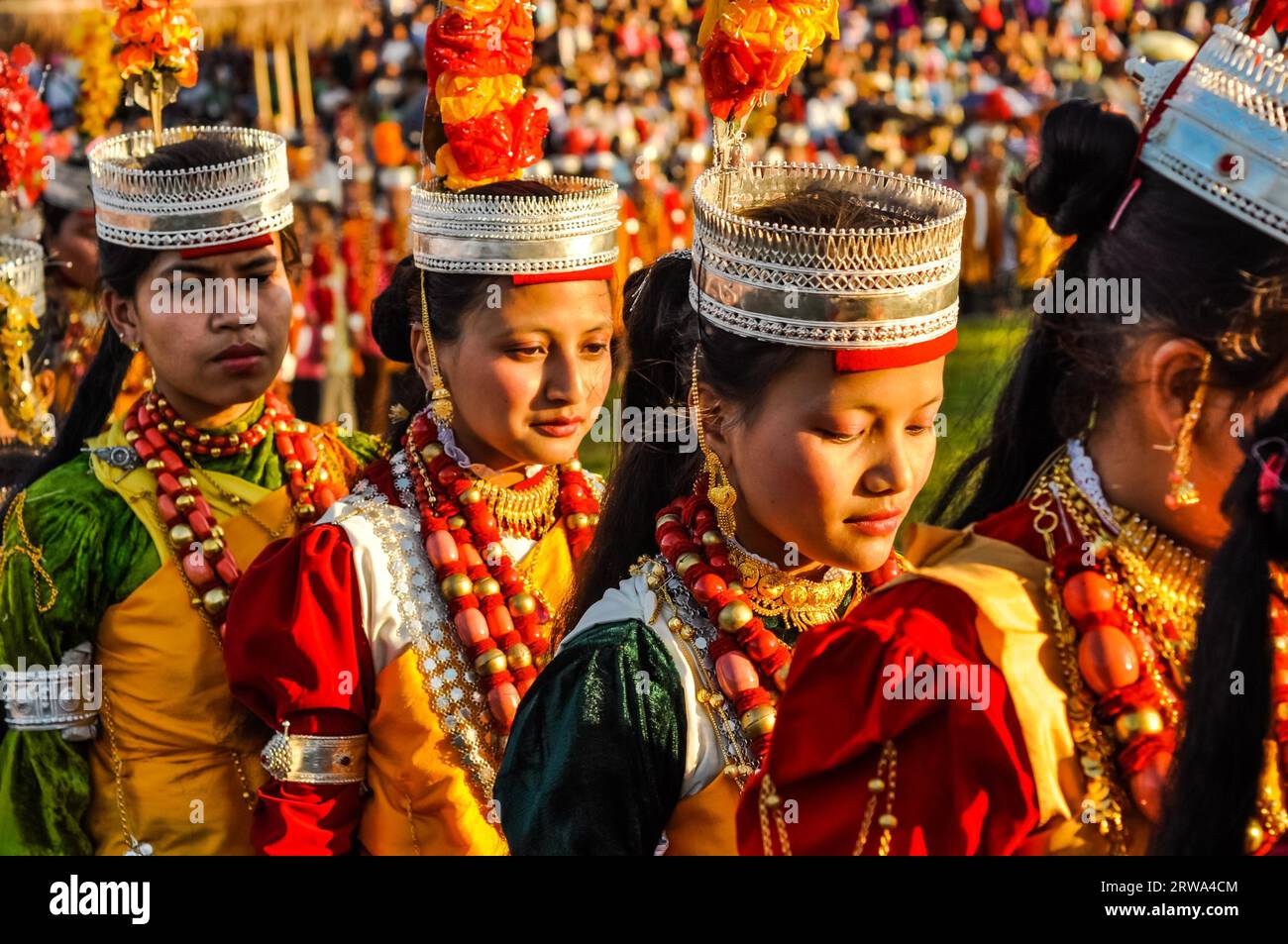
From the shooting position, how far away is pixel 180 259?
4234 millimetres

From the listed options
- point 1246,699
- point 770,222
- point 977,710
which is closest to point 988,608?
point 977,710

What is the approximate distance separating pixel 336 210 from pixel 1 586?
8104 millimetres

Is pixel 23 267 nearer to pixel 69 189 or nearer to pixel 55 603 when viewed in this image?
pixel 69 189

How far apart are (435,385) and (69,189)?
11.8 feet

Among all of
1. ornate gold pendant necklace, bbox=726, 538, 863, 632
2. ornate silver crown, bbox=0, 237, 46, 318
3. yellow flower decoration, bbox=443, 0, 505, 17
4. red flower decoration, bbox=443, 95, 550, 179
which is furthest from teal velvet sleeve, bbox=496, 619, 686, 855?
ornate silver crown, bbox=0, 237, 46, 318

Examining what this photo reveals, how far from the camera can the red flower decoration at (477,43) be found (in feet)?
12.3

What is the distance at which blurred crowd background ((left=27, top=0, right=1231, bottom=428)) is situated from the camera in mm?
11578

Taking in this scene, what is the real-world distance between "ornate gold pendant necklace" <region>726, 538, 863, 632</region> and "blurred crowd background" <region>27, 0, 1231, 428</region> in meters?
7.89

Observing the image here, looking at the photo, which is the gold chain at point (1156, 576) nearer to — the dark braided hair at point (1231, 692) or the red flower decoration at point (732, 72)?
the dark braided hair at point (1231, 692)

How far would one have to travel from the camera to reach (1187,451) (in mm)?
2303

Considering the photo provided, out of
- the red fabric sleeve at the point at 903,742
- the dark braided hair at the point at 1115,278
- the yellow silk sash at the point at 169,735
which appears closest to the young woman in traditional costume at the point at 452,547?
the yellow silk sash at the point at 169,735

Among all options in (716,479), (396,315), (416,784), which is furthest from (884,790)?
(396,315)

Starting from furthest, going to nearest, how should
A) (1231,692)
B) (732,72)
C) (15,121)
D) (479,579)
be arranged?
(15,121)
(479,579)
(732,72)
(1231,692)
